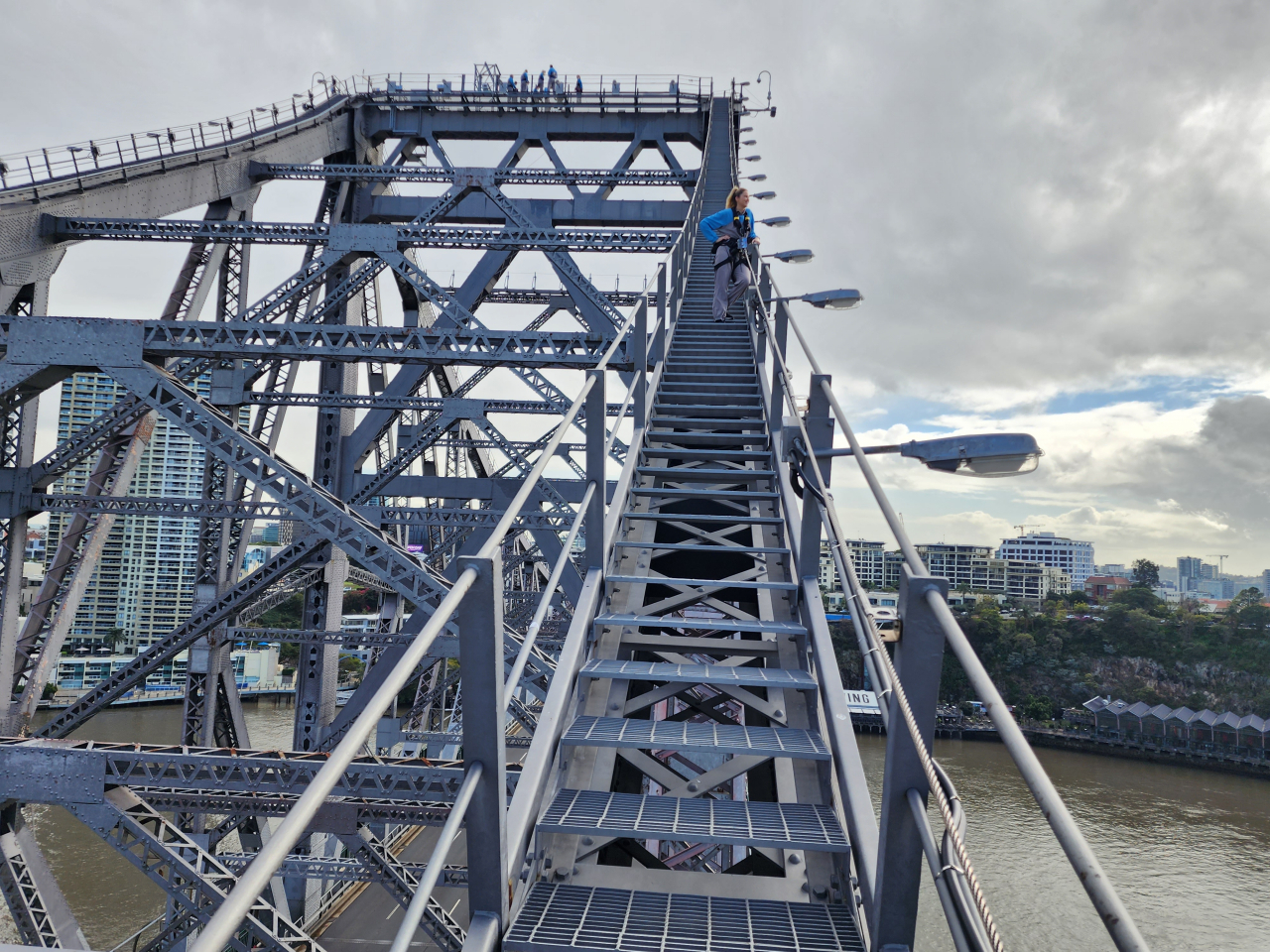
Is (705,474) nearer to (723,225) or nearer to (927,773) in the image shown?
(927,773)

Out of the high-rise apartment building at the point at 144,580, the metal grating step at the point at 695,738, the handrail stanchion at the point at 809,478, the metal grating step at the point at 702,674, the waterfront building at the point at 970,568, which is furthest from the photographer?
the waterfront building at the point at 970,568

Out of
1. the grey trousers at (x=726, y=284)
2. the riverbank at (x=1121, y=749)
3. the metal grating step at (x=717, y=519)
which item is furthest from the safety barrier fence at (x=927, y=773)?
the riverbank at (x=1121, y=749)

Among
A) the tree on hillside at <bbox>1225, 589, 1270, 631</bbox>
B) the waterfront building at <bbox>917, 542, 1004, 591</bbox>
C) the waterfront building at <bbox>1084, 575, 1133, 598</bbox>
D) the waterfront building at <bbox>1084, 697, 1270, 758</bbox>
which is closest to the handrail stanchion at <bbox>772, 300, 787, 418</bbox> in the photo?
the waterfront building at <bbox>1084, 697, 1270, 758</bbox>

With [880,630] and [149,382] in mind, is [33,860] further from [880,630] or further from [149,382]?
[880,630]

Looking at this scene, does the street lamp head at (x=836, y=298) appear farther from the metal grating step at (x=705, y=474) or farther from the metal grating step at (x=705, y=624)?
the metal grating step at (x=705, y=624)

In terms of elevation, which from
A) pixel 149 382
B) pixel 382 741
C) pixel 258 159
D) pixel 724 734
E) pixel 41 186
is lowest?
pixel 382 741

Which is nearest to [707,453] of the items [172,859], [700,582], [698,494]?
[698,494]

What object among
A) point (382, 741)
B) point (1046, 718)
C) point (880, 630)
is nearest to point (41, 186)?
point (382, 741)
